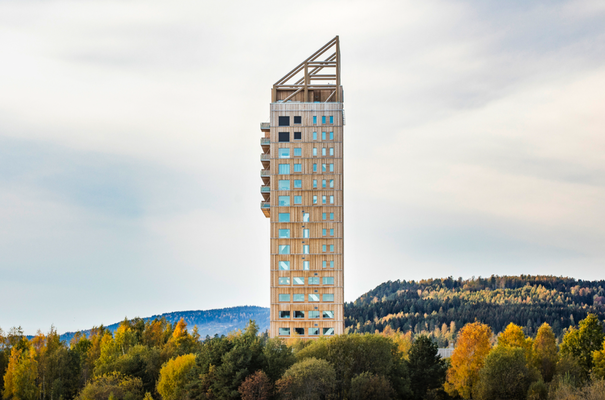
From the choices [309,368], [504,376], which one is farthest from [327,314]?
[309,368]

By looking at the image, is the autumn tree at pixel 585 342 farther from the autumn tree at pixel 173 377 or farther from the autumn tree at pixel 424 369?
the autumn tree at pixel 173 377

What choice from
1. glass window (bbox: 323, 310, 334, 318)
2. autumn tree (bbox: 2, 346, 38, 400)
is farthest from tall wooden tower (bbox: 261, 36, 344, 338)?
autumn tree (bbox: 2, 346, 38, 400)

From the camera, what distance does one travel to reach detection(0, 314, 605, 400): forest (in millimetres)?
63688

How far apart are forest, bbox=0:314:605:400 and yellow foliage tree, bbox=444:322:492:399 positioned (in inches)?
4.9

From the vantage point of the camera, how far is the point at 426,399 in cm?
7706

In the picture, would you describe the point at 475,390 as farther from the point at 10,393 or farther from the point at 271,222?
the point at 10,393

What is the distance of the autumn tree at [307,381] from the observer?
6150 centimetres

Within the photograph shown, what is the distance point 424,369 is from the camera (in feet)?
258

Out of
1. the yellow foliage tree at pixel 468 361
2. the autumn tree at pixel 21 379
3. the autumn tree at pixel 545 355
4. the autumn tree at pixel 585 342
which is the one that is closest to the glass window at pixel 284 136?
the yellow foliage tree at pixel 468 361

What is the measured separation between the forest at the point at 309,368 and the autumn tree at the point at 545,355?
5.2 inches

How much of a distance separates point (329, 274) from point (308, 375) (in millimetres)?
34435

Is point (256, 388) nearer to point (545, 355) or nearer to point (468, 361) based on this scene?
point (468, 361)

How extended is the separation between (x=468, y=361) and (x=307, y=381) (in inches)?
996

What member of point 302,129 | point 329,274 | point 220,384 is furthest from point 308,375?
point 302,129
